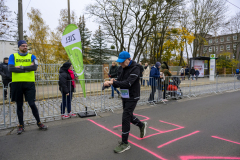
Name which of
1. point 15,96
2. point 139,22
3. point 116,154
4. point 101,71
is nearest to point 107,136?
point 116,154

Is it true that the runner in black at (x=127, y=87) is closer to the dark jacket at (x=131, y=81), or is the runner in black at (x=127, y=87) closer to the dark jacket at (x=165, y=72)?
the dark jacket at (x=131, y=81)

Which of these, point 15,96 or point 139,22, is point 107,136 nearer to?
point 15,96

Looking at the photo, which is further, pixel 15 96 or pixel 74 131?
pixel 74 131

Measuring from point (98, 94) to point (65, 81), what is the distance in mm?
2581

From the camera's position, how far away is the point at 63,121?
4977 millimetres

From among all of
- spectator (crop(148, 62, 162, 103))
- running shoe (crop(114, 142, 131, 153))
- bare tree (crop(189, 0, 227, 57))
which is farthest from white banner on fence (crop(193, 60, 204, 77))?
running shoe (crop(114, 142, 131, 153))

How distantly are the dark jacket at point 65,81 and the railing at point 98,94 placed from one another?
1.60 feet

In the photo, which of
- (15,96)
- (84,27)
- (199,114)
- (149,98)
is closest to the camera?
(15,96)

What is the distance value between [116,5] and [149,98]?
452 inches

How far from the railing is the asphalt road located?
2.79 ft

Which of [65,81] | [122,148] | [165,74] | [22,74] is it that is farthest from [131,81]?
[165,74]

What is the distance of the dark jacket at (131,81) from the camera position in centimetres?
310

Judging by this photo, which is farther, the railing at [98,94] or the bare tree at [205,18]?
Result: the bare tree at [205,18]

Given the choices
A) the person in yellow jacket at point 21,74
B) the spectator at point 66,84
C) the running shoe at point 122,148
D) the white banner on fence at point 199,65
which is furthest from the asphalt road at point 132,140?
the white banner on fence at point 199,65
